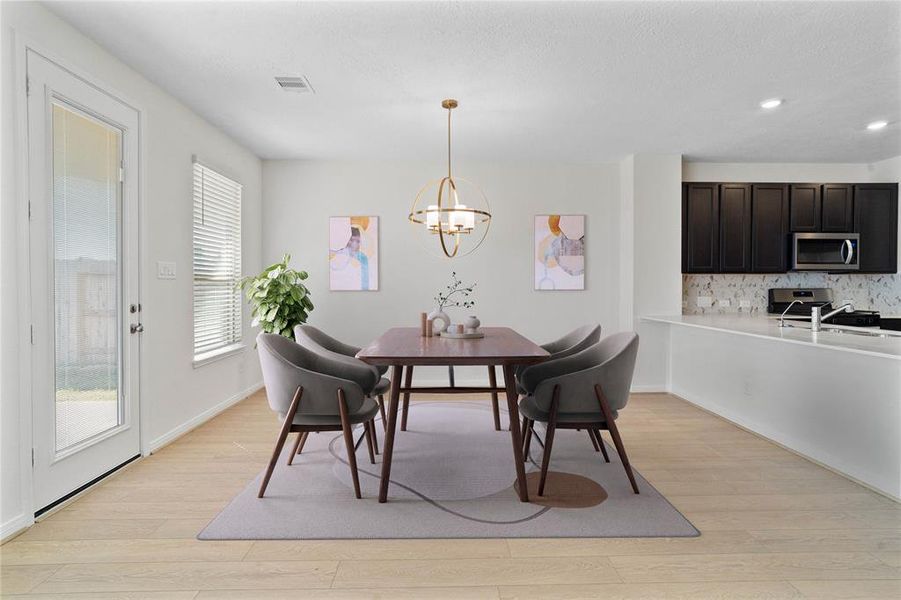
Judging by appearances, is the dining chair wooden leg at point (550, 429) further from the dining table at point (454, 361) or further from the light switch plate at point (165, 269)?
the light switch plate at point (165, 269)

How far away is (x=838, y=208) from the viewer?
503 centimetres

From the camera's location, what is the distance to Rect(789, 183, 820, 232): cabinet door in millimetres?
5027

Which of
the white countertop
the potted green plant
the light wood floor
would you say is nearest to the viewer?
the light wood floor

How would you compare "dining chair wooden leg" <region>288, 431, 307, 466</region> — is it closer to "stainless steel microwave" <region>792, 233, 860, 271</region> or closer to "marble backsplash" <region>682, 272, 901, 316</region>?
"marble backsplash" <region>682, 272, 901, 316</region>

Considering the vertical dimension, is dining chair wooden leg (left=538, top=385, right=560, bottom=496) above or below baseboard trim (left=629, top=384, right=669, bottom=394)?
above

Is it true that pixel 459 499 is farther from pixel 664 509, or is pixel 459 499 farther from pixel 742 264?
pixel 742 264

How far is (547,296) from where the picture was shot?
17.4ft

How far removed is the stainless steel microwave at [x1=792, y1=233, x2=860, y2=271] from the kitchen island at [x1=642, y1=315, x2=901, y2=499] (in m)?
1.52

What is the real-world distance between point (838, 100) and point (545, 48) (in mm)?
2385

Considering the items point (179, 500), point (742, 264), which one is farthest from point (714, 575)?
point (742, 264)

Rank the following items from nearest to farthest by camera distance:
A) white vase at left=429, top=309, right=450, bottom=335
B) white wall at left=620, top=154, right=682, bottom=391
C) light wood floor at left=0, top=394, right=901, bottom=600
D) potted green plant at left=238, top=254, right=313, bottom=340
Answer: light wood floor at left=0, top=394, right=901, bottom=600, white vase at left=429, top=309, right=450, bottom=335, potted green plant at left=238, top=254, right=313, bottom=340, white wall at left=620, top=154, right=682, bottom=391

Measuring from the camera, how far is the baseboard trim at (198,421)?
10.9 feet

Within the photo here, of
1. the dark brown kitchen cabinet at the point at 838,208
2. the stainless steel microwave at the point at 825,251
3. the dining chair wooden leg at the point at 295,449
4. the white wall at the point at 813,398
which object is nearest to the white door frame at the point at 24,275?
the dining chair wooden leg at the point at 295,449

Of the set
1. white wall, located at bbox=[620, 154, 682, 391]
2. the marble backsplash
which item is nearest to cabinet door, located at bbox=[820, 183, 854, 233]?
the marble backsplash
